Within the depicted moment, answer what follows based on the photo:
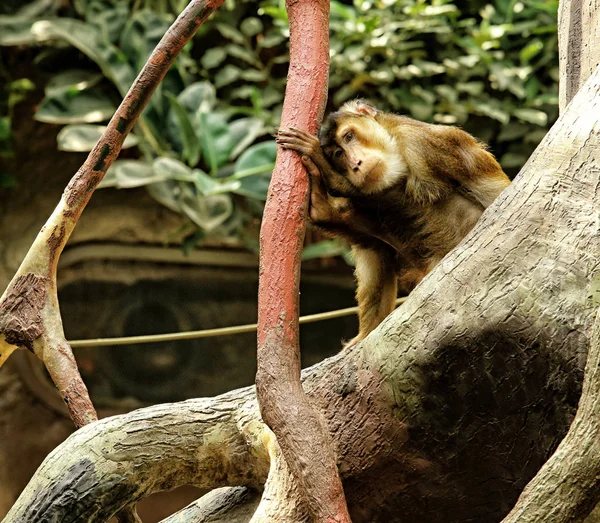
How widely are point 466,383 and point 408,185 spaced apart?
2.65ft

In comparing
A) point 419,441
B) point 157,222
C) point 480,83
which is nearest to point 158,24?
point 157,222

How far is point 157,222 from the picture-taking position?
228 inches

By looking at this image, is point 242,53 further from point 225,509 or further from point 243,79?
point 225,509

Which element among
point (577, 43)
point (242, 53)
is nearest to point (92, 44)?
point (242, 53)

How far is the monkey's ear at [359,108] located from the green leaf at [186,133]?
2308 millimetres

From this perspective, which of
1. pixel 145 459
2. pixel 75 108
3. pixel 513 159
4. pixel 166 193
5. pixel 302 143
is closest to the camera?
pixel 302 143

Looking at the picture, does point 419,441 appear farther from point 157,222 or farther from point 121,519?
point 157,222

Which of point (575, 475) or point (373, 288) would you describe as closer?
point (575, 475)

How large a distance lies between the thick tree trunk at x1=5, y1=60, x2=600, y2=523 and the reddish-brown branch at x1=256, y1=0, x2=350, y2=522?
0.64 feet

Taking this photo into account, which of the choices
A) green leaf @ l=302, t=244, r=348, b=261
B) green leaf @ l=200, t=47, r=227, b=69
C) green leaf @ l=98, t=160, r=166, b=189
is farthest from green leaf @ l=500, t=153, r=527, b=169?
green leaf @ l=98, t=160, r=166, b=189

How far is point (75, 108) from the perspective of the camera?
5.20 metres

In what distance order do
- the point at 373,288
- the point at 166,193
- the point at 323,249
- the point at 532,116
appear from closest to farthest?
the point at 373,288, the point at 166,193, the point at 323,249, the point at 532,116

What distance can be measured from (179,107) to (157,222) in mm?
1073

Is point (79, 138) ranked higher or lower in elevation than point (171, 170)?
higher
